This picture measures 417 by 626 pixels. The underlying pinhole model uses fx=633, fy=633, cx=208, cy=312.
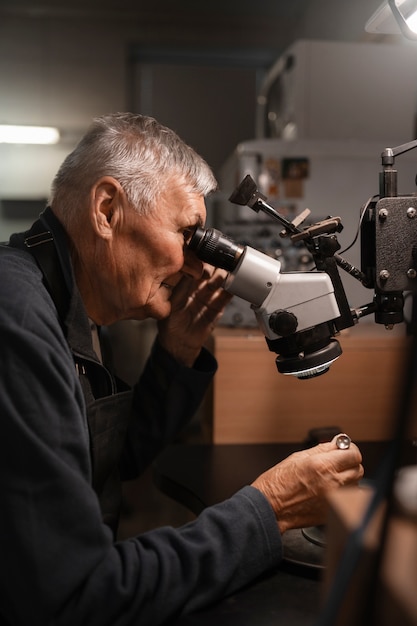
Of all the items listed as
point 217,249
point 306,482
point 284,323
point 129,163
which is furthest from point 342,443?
point 129,163

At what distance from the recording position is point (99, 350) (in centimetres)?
136

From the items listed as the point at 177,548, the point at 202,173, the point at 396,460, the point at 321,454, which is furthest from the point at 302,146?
the point at 396,460

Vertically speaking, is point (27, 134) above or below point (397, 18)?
above

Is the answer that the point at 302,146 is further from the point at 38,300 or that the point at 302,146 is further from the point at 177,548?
the point at 177,548

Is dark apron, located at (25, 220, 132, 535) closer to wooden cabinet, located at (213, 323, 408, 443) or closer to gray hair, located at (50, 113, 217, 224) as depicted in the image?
gray hair, located at (50, 113, 217, 224)

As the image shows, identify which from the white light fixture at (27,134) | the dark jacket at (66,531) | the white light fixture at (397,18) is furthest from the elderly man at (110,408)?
the white light fixture at (27,134)

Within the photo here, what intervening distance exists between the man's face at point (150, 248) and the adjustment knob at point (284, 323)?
28 cm

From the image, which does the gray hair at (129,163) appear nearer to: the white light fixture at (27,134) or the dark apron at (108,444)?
the dark apron at (108,444)

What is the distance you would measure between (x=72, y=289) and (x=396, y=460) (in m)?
0.76

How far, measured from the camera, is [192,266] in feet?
4.23

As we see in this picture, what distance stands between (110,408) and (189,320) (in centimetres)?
32

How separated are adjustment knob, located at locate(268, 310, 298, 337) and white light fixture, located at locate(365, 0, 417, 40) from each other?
1.71 ft

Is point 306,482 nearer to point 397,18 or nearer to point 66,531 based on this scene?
point 66,531

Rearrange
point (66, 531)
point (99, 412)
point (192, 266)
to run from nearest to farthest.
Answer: point (66, 531)
point (99, 412)
point (192, 266)
